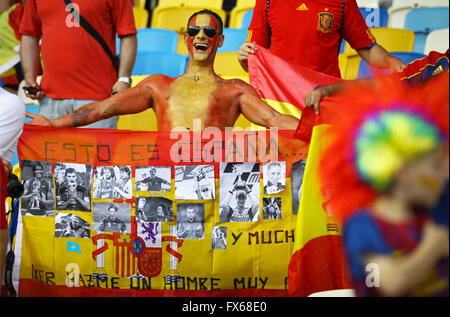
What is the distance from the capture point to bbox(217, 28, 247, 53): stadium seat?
7.03 metres

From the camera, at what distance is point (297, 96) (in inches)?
169

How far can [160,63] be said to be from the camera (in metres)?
6.72

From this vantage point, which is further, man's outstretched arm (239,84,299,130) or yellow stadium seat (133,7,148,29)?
yellow stadium seat (133,7,148,29)

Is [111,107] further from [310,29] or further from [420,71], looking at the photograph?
[420,71]

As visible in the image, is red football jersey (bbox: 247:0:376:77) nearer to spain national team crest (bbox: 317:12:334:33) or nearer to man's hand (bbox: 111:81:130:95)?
spain national team crest (bbox: 317:12:334:33)

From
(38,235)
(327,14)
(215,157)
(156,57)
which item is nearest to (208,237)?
(215,157)

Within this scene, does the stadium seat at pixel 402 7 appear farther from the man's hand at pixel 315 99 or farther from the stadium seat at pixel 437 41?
the man's hand at pixel 315 99

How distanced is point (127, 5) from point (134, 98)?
0.91 meters

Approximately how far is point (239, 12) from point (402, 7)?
6.19 feet

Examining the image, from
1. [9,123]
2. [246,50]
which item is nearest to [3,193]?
[9,123]

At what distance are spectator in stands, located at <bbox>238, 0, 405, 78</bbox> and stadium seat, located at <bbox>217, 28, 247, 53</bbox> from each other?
2451mm

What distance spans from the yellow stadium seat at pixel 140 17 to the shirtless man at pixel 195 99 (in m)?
4.24

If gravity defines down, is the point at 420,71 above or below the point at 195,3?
below

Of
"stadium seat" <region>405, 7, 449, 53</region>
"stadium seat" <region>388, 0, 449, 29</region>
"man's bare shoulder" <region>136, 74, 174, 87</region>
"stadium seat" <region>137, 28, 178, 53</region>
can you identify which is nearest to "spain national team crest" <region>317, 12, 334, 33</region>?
"man's bare shoulder" <region>136, 74, 174, 87</region>
